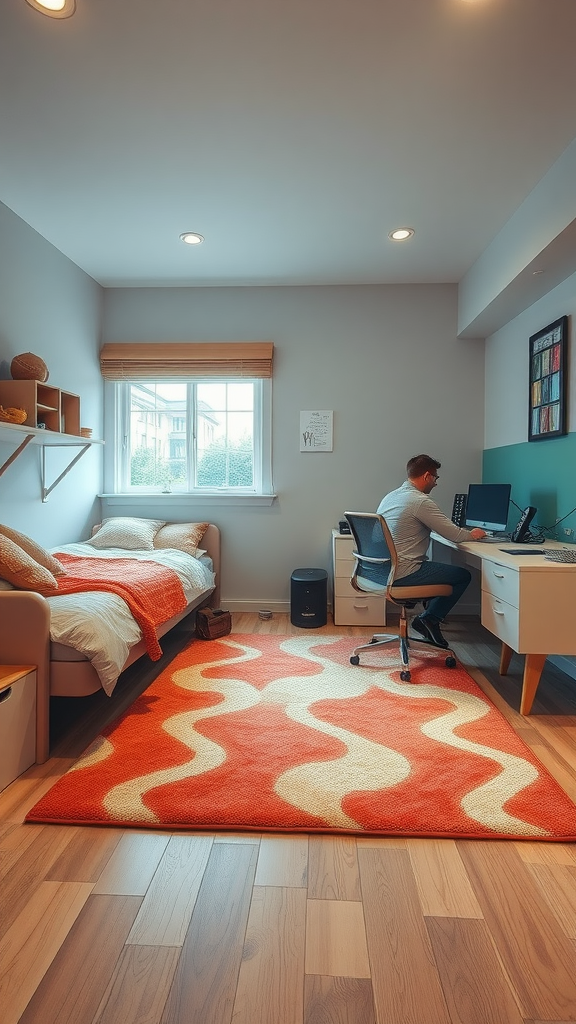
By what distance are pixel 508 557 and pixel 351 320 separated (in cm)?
268

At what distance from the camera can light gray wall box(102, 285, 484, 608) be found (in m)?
4.70

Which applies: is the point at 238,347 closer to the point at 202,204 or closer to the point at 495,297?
the point at 202,204

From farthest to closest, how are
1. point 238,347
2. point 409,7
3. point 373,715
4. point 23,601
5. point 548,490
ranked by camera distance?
point 238,347 < point 548,490 < point 373,715 < point 23,601 < point 409,7

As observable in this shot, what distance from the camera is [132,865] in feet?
5.40

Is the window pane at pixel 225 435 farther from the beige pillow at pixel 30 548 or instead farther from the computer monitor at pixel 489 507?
the beige pillow at pixel 30 548

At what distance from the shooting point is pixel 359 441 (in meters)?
4.74

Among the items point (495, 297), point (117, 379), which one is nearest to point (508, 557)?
point (495, 297)

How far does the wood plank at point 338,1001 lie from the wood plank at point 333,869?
0.27m

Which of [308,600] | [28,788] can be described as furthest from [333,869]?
[308,600]

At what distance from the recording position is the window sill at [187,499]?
4758 mm

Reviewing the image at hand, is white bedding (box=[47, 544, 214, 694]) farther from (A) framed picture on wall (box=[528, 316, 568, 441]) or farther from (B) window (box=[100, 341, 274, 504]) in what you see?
(A) framed picture on wall (box=[528, 316, 568, 441])

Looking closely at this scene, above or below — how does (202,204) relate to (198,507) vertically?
above

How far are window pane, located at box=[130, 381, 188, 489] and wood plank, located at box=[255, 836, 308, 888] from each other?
348 cm

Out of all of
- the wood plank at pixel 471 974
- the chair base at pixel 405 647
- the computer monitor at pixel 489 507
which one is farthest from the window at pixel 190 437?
the wood plank at pixel 471 974
